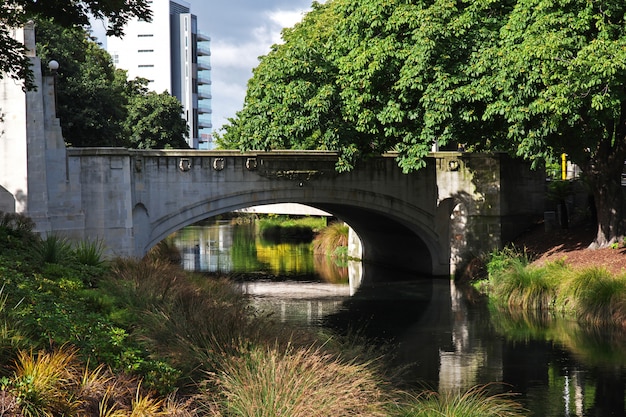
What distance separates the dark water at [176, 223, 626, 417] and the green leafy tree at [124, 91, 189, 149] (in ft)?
36.0

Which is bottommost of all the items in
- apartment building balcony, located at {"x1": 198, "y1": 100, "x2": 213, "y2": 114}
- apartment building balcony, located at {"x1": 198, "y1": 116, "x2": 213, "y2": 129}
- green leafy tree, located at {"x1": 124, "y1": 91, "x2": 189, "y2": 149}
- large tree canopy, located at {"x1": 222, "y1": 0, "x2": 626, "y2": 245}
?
large tree canopy, located at {"x1": 222, "y1": 0, "x2": 626, "y2": 245}

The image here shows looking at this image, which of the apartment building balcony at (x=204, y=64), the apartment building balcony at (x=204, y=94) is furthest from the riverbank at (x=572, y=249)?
the apartment building balcony at (x=204, y=94)

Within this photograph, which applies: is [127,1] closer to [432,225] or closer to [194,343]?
[194,343]

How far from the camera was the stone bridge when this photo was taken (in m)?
20.5

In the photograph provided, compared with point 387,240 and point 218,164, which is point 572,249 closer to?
point 387,240

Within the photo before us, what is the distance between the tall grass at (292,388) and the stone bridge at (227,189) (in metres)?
13.2

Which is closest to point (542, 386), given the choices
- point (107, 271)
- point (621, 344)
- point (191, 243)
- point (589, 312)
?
point (621, 344)

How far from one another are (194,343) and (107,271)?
511cm

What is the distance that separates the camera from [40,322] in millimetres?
8086

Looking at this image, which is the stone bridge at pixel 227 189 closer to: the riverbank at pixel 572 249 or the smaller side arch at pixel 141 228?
the smaller side arch at pixel 141 228

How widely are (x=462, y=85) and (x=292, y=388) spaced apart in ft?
47.4

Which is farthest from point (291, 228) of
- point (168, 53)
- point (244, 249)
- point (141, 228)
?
point (168, 53)

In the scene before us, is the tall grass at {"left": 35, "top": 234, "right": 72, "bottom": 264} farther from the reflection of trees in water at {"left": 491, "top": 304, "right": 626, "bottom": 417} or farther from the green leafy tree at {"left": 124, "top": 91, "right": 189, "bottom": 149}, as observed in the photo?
the green leafy tree at {"left": 124, "top": 91, "right": 189, "bottom": 149}

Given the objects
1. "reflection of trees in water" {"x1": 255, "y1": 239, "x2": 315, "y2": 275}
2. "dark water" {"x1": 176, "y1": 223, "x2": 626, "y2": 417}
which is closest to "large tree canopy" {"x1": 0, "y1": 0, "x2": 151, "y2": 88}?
"dark water" {"x1": 176, "y1": 223, "x2": 626, "y2": 417}
